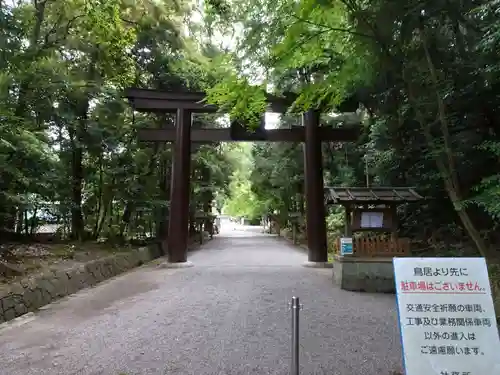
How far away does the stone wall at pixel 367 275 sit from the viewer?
7.29 meters

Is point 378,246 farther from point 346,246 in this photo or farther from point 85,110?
point 85,110

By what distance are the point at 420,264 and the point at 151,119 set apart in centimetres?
1292

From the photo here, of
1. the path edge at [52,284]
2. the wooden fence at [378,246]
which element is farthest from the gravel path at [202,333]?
the wooden fence at [378,246]

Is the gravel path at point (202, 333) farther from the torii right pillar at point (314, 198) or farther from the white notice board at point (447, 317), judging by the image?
the torii right pillar at point (314, 198)

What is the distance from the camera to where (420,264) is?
8.73 ft

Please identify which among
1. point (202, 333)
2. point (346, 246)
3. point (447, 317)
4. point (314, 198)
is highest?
point (314, 198)

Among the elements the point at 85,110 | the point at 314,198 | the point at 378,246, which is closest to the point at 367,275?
the point at 378,246

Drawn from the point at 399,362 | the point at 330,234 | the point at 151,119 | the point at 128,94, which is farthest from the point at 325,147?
the point at 399,362

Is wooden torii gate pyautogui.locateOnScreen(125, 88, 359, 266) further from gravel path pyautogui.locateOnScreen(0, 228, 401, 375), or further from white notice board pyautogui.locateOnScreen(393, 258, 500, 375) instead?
white notice board pyautogui.locateOnScreen(393, 258, 500, 375)

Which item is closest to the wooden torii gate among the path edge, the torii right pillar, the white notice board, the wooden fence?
the torii right pillar

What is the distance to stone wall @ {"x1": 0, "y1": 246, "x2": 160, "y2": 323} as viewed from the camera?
559 centimetres

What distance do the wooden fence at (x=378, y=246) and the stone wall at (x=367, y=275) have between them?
0.55ft

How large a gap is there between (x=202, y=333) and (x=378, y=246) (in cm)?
446

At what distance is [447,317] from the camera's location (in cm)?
255
